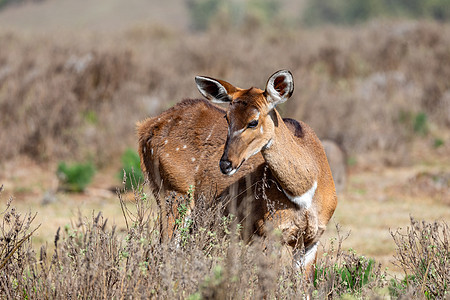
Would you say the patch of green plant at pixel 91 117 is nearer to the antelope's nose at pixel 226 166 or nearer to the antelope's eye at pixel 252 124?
the antelope's eye at pixel 252 124

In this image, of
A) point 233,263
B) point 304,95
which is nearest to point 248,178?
point 233,263

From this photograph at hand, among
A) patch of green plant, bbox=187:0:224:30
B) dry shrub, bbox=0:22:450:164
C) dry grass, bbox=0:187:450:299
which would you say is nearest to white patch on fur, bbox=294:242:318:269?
dry grass, bbox=0:187:450:299

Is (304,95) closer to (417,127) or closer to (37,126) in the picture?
(417,127)

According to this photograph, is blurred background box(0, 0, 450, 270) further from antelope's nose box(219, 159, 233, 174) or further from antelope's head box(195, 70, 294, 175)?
antelope's nose box(219, 159, 233, 174)

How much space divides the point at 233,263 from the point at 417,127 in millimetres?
12238

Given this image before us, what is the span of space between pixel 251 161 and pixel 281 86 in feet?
2.98

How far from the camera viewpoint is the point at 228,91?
4734 mm

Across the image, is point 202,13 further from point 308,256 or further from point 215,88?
point 308,256

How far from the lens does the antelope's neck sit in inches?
180

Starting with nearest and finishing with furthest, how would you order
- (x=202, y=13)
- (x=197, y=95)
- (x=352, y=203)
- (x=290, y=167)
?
(x=290, y=167), (x=352, y=203), (x=197, y=95), (x=202, y=13)

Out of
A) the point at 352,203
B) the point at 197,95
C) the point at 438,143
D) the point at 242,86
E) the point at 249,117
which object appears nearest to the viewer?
the point at 249,117

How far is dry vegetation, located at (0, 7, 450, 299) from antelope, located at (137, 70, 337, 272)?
522 mm

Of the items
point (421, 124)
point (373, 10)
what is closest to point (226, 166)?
point (421, 124)

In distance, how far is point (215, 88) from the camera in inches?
189
